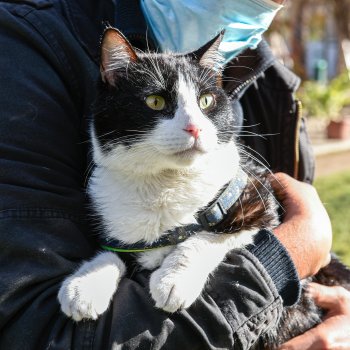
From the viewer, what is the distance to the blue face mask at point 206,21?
5.57 ft

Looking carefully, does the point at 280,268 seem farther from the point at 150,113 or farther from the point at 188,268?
the point at 150,113

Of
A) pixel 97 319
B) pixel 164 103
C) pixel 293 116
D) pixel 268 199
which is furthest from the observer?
pixel 293 116

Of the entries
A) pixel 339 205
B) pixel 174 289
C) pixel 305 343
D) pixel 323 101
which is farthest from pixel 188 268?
pixel 323 101

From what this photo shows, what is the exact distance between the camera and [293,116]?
203 centimetres

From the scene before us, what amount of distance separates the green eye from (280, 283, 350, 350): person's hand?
26.7 inches

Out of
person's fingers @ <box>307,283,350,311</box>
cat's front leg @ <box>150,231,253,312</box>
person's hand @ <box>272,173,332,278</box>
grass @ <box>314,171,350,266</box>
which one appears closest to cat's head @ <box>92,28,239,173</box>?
cat's front leg @ <box>150,231,253,312</box>

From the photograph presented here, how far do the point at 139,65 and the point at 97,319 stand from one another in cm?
73

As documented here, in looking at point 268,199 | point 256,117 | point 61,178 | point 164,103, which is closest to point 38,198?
point 61,178

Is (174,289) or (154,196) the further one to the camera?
(154,196)

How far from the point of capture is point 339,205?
210 inches

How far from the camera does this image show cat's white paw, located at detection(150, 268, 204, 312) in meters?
1.23

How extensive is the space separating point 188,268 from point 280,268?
25 centimetres

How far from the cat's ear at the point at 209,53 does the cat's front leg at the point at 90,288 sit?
666 millimetres

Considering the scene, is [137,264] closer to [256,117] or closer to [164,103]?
[164,103]
